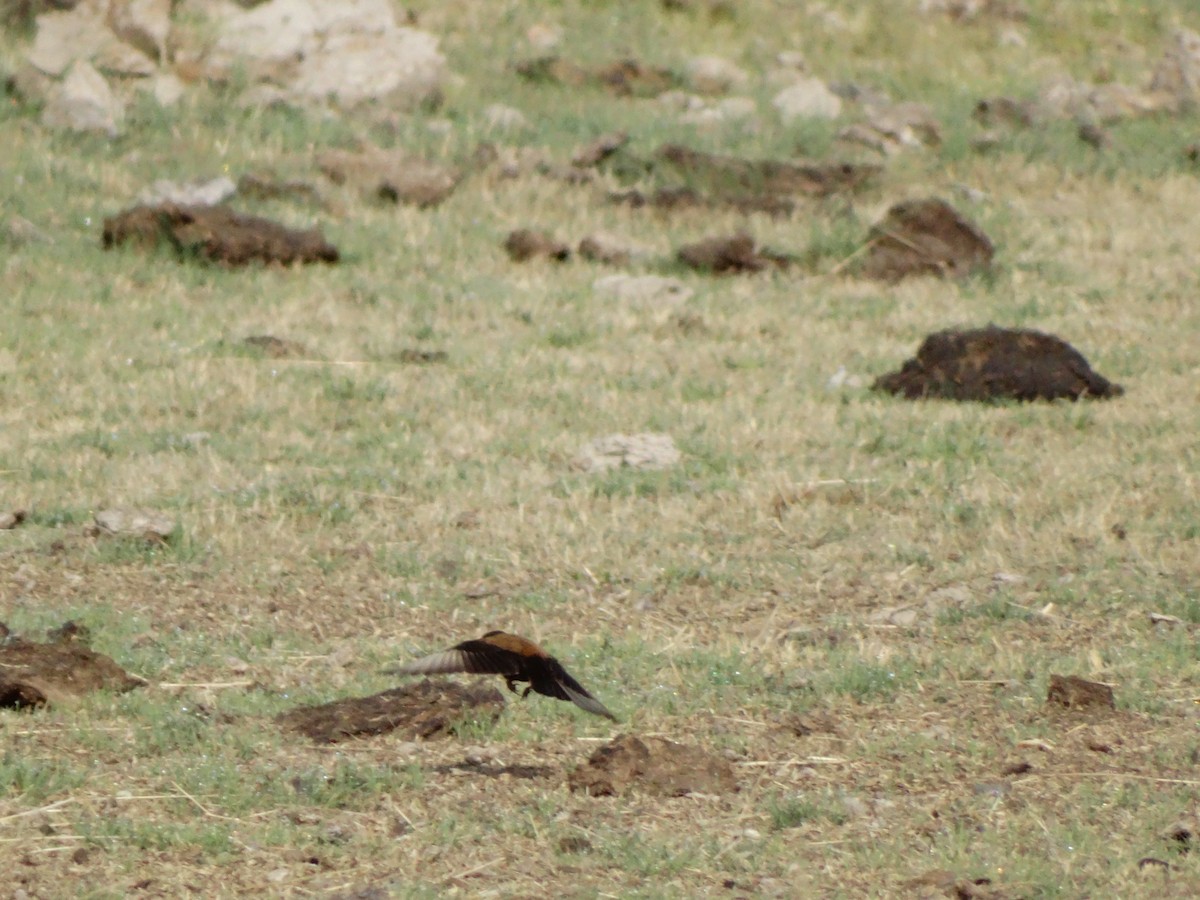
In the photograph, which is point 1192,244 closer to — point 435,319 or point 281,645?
point 435,319

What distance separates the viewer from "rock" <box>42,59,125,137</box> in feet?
39.8

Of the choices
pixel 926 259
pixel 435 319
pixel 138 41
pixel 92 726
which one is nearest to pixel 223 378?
pixel 435 319

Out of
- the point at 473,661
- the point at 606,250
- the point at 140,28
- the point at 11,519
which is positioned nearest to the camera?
the point at 473,661

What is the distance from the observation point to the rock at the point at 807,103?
48.3ft

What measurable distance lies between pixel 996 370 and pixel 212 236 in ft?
14.3

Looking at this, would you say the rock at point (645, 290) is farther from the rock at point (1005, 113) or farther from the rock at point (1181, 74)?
the rock at point (1181, 74)

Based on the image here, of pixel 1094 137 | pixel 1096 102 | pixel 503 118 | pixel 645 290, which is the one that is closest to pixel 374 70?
pixel 503 118

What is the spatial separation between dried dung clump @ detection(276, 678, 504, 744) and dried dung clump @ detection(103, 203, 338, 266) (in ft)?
18.8

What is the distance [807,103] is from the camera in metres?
14.9

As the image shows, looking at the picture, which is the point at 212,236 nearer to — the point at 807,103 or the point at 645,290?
the point at 645,290

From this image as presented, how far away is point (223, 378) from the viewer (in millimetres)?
8320

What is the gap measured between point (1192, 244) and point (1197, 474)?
514 centimetres

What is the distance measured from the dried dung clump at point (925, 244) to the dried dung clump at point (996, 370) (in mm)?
2271

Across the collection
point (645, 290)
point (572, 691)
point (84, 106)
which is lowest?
point (645, 290)
